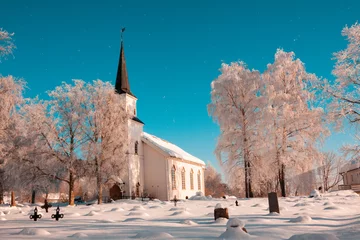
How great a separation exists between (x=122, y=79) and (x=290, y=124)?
857 inches

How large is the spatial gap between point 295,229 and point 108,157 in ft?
67.2

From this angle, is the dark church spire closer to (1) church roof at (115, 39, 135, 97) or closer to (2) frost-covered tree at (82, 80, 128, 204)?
(1) church roof at (115, 39, 135, 97)

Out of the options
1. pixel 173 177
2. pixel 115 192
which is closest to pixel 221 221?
pixel 115 192

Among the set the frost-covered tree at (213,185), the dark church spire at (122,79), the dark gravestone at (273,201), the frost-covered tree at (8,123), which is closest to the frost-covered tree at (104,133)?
the frost-covered tree at (8,123)

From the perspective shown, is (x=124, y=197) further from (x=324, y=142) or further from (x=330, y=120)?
(x=330, y=120)

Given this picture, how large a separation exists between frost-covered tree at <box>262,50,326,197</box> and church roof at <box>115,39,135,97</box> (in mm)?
18150

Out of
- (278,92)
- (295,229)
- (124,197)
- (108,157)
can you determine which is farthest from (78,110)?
(295,229)

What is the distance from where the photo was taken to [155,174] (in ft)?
129

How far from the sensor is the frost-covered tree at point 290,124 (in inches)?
1097

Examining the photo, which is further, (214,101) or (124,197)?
(124,197)

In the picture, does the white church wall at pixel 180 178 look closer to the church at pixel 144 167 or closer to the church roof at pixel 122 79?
the church at pixel 144 167

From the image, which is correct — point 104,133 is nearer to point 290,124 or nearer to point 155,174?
point 155,174

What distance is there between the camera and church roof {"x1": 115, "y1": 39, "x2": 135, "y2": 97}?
4108cm

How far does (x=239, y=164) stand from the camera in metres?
29.8
